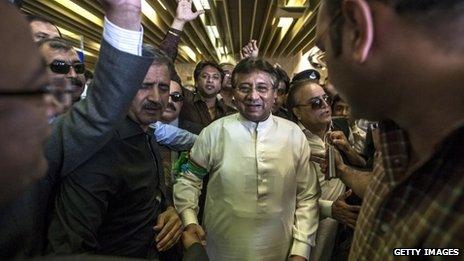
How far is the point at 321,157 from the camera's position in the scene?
73.9 inches

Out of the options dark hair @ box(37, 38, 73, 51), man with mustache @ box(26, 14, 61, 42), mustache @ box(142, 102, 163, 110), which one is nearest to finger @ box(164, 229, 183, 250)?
mustache @ box(142, 102, 163, 110)

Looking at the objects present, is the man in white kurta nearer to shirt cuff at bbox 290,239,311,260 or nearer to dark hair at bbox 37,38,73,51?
shirt cuff at bbox 290,239,311,260

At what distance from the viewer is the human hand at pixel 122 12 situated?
966 mm

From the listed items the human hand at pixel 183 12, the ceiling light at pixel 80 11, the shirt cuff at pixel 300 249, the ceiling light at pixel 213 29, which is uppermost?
the ceiling light at pixel 213 29

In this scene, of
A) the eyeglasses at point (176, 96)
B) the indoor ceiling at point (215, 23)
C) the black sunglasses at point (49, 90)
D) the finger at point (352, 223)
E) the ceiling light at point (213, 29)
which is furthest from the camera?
the ceiling light at point (213, 29)

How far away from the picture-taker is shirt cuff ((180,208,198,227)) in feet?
5.56

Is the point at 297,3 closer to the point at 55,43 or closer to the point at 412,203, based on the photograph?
the point at 55,43

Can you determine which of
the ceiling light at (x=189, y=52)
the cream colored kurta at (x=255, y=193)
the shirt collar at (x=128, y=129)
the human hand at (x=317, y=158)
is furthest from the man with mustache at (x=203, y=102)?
the ceiling light at (x=189, y=52)

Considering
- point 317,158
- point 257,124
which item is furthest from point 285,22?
point 317,158

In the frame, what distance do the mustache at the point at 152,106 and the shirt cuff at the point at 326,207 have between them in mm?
998

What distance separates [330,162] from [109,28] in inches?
46.5

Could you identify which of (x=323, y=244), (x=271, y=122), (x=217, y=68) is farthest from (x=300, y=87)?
(x=217, y=68)

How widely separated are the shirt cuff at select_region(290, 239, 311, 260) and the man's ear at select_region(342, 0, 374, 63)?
136 centimetres

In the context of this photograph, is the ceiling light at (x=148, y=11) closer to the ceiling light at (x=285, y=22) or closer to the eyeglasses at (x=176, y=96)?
the ceiling light at (x=285, y=22)
